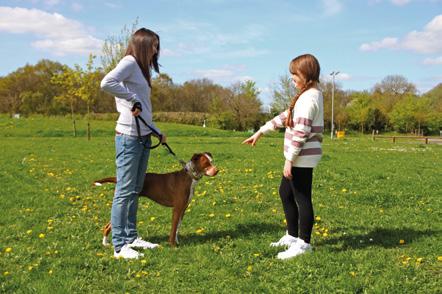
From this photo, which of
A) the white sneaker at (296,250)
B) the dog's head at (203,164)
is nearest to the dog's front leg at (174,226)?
the dog's head at (203,164)

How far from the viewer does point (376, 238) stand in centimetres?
573

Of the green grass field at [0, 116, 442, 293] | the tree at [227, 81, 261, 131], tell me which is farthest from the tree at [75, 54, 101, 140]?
the tree at [227, 81, 261, 131]

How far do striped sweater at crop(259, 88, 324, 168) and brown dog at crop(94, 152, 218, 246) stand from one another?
1.14 meters

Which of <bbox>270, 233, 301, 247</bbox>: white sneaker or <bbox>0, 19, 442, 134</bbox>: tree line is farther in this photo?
<bbox>0, 19, 442, 134</bbox>: tree line

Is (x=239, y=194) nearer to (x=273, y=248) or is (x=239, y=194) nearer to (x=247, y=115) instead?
(x=273, y=248)

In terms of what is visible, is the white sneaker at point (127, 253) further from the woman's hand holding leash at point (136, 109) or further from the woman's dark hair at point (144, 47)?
the woman's dark hair at point (144, 47)

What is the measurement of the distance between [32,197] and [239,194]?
4.16m

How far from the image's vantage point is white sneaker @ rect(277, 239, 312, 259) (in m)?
4.90

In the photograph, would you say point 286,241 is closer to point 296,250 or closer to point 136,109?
point 296,250

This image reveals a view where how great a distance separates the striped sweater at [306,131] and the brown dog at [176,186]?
114 cm

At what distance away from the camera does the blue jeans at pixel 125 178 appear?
483 cm

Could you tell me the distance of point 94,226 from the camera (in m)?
6.28

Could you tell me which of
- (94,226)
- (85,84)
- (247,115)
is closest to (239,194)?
(94,226)

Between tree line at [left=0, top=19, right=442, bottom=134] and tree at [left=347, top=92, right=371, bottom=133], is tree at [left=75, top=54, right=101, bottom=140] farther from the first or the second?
tree at [left=347, top=92, right=371, bottom=133]
